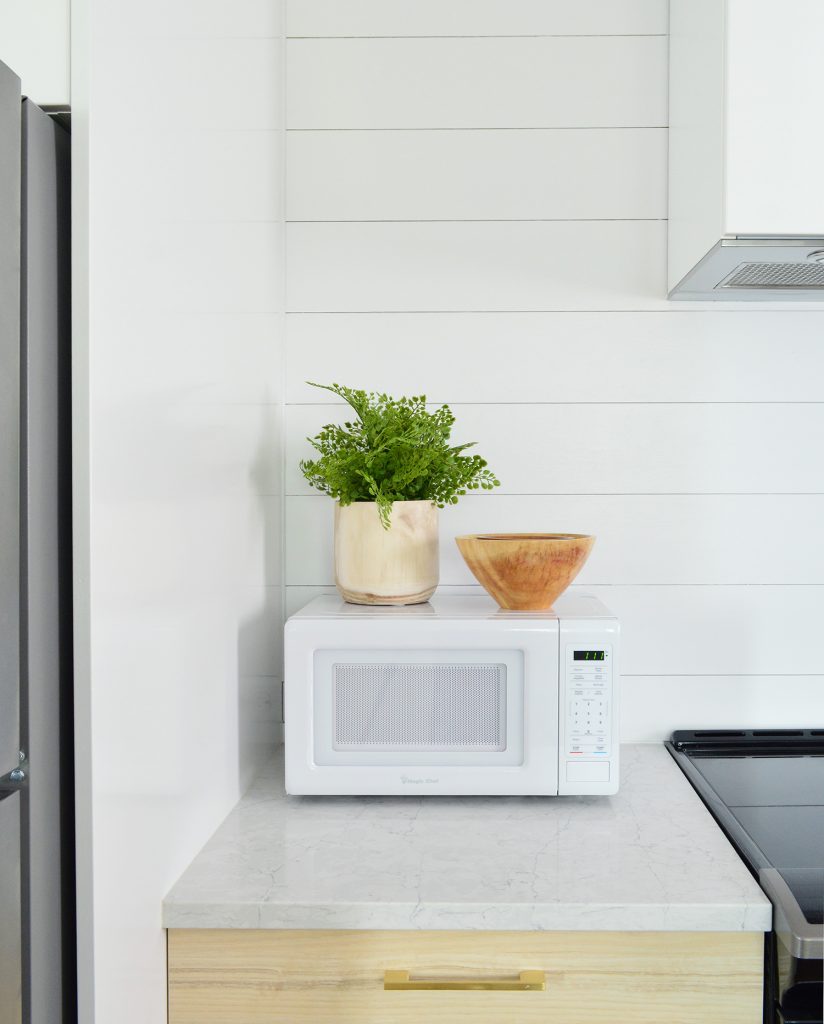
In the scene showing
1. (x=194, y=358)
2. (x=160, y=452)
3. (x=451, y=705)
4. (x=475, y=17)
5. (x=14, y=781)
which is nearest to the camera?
(x=14, y=781)

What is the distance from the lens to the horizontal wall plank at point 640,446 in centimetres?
153

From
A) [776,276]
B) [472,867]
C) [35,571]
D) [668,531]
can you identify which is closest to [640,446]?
[668,531]

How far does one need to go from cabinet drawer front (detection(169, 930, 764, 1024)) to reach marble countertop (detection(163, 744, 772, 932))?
3 centimetres

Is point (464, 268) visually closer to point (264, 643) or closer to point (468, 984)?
point (264, 643)

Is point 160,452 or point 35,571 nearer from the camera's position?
point 35,571

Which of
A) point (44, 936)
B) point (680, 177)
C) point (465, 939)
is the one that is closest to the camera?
point (44, 936)

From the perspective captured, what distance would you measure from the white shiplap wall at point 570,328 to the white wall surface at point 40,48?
0.82m

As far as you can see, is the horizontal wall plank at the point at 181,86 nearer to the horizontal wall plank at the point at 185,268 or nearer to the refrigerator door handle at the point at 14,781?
the horizontal wall plank at the point at 185,268

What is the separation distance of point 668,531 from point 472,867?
2.48 feet

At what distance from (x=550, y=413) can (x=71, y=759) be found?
1.03 m

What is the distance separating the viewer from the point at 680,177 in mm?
1424

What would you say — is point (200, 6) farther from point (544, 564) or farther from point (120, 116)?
point (544, 564)

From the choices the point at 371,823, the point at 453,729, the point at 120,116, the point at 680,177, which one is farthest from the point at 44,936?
the point at 680,177

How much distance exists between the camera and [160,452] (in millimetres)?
916
